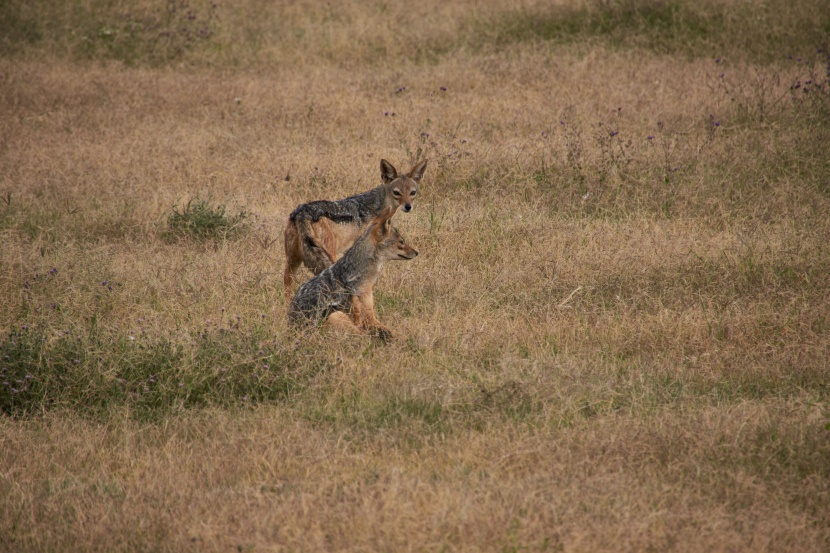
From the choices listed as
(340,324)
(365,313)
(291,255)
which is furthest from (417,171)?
(340,324)

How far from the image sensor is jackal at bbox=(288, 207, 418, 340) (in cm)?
638

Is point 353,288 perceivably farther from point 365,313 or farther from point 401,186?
point 401,186

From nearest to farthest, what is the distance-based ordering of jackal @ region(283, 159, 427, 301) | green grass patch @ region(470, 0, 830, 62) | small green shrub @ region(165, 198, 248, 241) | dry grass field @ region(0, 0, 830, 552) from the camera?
dry grass field @ region(0, 0, 830, 552) < jackal @ region(283, 159, 427, 301) < small green shrub @ region(165, 198, 248, 241) < green grass patch @ region(470, 0, 830, 62)

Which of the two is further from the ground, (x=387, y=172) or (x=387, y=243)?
(x=387, y=172)

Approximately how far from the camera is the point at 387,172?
29.6 ft

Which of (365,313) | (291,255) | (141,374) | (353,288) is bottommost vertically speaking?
(141,374)

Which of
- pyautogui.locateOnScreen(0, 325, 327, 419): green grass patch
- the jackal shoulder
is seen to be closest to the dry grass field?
pyautogui.locateOnScreen(0, 325, 327, 419): green grass patch

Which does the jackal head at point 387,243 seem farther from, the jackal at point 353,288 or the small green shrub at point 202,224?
the small green shrub at point 202,224

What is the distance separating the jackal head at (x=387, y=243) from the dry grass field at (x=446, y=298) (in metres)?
0.49

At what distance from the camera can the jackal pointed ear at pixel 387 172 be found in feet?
29.0

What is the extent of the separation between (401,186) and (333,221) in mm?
1144

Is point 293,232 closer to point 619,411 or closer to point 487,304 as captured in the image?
point 487,304

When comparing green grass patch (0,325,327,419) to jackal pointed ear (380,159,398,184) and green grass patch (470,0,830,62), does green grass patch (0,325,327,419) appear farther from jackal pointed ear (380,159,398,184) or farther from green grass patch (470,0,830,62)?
green grass patch (470,0,830,62)

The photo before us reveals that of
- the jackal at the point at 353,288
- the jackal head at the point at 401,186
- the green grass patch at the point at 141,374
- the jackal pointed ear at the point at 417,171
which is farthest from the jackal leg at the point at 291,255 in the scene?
the jackal pointed ear at the point at 417,171
